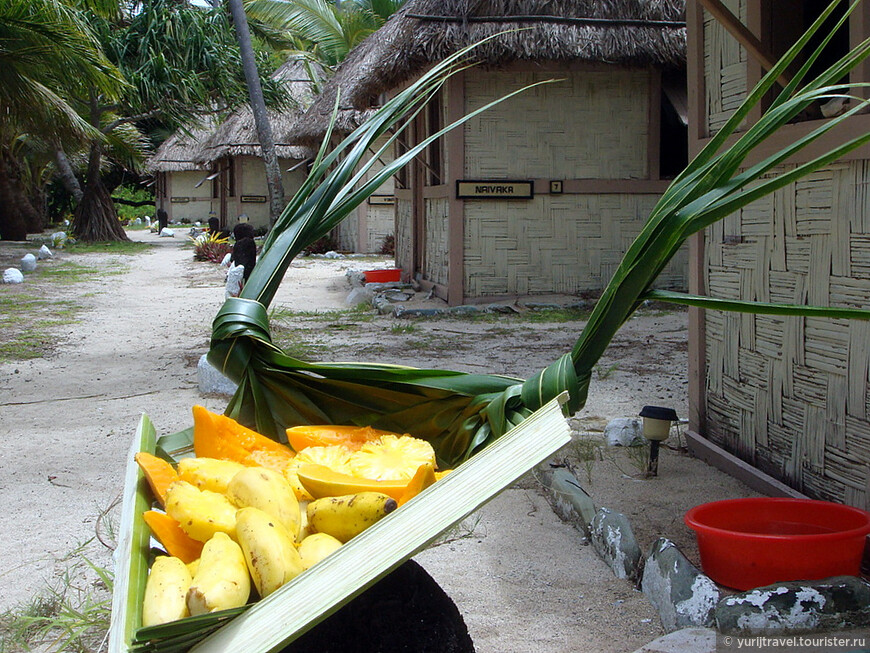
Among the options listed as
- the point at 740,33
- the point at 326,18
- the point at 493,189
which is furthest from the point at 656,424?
the point at 326,18

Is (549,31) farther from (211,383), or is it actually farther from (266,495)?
(266,495)

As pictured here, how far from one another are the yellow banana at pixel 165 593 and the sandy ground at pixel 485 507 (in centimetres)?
128

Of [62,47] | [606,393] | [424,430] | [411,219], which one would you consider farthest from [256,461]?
[62,47]

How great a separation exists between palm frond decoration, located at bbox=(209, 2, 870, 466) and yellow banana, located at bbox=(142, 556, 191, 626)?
0.57 metres

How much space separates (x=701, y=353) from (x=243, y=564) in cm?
309

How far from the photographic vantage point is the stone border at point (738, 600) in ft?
7.20

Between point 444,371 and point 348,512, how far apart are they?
0.46 meters

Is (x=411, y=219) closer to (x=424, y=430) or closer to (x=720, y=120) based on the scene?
(x=720, y=120)

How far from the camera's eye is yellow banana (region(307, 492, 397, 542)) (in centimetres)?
131

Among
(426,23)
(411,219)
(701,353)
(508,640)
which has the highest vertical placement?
(426,23)

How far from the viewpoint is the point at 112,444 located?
14.3 ft

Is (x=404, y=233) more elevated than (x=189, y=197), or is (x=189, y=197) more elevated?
(x=189, y=197)

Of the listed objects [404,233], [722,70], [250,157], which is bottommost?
[404,233]

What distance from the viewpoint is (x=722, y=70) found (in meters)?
3.72
